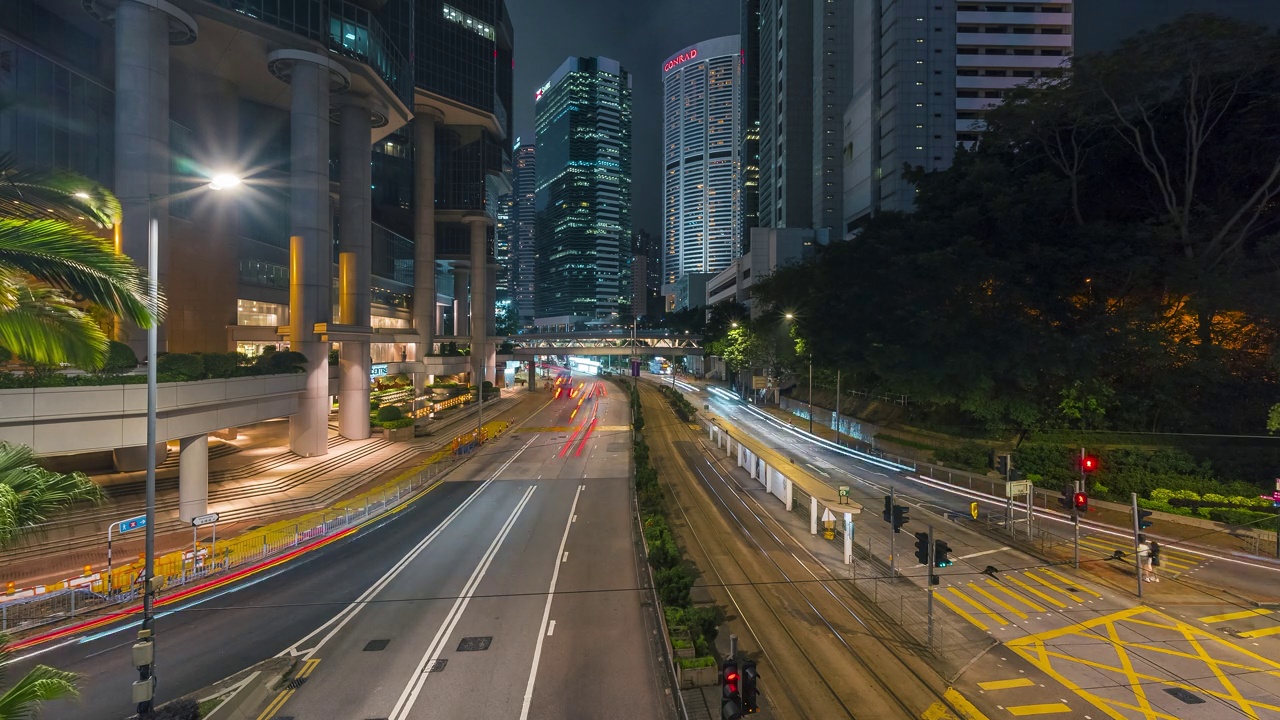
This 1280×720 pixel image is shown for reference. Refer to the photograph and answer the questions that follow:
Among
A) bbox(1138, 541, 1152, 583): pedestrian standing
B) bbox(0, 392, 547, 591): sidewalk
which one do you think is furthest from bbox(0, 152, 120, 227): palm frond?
bbox(1138, 541, 1152, 583): pedestrian standing

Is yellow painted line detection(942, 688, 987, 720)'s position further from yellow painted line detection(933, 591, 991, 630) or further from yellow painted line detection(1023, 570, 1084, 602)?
yellow painted line detection(1023, 570, 1084, 602)

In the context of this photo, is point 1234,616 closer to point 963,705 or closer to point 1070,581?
point 1070,581

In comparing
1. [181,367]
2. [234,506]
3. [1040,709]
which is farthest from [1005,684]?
[234,506]

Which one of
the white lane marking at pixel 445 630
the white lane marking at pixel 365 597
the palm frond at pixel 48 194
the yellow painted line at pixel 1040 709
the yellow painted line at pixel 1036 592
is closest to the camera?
the palm frond at pixel 48 194

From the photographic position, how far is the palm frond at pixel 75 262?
593 centimetres

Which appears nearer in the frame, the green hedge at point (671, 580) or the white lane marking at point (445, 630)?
the white lane marking at point (445, 630)

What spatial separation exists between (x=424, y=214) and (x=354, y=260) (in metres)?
31.7

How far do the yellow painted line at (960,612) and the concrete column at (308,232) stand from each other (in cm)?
4013

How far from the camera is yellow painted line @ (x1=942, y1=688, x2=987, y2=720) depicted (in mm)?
13664

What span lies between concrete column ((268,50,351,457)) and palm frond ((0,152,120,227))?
119ft

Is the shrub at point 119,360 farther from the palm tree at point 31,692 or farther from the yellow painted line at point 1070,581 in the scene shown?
the yellow painted line at point 1070,581

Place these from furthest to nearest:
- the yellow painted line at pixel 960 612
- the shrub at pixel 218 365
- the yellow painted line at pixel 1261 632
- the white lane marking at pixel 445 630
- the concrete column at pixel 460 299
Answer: the concrete column at pixel 460 299, the shrub at pixel 218 365, the yellow painted line at pixel 960 612, the yellow painted line at pixel 1261 632, the white lane marking at pixel 445 630

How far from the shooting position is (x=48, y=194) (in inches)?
304

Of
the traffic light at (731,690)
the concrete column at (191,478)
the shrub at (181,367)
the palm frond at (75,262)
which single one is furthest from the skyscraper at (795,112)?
the palm frond at (75,262)
